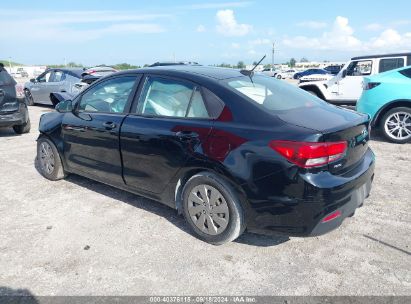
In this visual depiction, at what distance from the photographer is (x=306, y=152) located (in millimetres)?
2615

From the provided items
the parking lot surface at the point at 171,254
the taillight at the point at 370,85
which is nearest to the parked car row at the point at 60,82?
the taillight at the point at 370,85

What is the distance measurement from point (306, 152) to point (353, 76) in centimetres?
839

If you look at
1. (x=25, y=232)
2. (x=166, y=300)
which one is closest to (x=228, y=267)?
(x=166, y=300)

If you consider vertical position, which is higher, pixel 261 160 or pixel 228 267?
pixel 261 160

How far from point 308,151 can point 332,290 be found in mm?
1046

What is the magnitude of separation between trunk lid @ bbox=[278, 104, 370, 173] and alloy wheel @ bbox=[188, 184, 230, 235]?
2.95 feet

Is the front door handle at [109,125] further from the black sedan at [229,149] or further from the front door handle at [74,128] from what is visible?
the front door handle at [74,128]

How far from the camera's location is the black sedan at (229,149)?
2697mm

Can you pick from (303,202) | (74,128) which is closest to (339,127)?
(303,202)

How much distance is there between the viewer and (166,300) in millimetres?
2551

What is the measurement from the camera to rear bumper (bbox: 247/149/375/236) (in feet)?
8.70

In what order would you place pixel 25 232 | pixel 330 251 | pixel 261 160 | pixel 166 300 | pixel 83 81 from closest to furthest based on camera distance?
1. pixel 166 300
2. pixel 261 160
3. pixel 330 251
4. pixel 25 232
5. pixel 83 81

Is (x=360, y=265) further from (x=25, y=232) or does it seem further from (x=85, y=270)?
(x=25, y=232)

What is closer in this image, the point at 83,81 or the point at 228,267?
the point at 228,267
